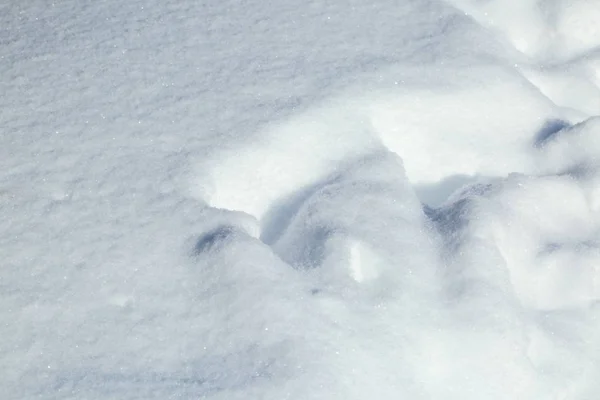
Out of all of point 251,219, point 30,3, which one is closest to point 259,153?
point 251,219

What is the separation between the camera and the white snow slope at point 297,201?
3.87ft

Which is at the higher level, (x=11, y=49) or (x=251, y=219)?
(x=11, y=49)

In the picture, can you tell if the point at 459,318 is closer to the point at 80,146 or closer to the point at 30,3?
the point at 80,146

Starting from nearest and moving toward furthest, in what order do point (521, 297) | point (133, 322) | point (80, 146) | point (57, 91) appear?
point (133, 322) → point (521, 297) → point (80, 146) → point (57, 91)

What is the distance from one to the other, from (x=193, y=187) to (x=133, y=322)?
12.0 inches

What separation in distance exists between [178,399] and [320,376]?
8.6 inches

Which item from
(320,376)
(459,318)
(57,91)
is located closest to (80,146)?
(57,91)

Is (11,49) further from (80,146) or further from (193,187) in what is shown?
(193,187)

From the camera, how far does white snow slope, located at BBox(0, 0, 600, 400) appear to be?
118 cm

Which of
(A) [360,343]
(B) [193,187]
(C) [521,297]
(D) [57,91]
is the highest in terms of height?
(D) [57,91]

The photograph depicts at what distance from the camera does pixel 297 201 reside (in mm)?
1459

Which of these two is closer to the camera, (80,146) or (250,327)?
(250,327)

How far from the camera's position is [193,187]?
1.40 meters

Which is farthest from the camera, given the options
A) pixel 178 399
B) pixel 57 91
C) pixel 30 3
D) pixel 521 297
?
pixel 30 3
